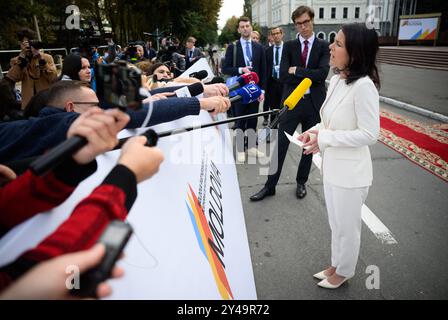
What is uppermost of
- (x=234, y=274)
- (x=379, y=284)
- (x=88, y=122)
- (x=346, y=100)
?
(x=88, y=122)

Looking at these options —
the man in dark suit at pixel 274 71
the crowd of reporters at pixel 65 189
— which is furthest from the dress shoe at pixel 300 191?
the man in dark suit at pixel 274 71

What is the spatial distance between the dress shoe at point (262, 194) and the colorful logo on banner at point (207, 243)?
7.49 ft

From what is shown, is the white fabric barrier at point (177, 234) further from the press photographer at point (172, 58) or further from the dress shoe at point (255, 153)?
the press photographer at point (172, 58)

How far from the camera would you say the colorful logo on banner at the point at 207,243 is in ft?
4.93

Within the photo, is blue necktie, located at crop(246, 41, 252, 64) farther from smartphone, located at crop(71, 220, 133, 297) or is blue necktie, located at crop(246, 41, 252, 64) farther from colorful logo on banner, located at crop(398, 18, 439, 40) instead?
colorful logo on banner, located at crop(398, 18, 439, 40)

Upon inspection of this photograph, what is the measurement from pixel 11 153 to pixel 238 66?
4.63m

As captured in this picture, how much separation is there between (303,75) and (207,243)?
2813 millimetres

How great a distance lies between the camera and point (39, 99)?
7.91ft

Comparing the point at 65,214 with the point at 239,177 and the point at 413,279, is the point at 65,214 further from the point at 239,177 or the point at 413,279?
the point at 239,177

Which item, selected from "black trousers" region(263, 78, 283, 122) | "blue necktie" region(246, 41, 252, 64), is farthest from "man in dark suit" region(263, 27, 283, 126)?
"blue necktie" region(246, 41, 252, 64)

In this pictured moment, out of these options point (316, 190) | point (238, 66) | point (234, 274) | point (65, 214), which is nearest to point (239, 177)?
point (316, 190)

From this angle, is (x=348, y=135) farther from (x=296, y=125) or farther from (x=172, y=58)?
(x=172, y=58)

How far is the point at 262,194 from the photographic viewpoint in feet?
13.2

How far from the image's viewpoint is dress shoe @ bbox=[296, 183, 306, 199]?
4027mm
